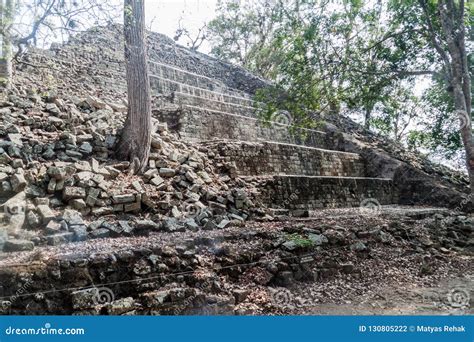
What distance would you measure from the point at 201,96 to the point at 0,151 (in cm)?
675

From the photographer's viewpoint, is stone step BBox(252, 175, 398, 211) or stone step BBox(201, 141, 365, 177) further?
stone step BBox(201, 141, 365, 177)

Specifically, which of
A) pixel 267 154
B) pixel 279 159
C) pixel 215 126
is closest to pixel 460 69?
pixel 279 159

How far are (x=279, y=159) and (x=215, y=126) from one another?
1828mm

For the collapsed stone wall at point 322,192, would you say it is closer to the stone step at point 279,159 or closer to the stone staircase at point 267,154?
the stone staircase at point 267,154

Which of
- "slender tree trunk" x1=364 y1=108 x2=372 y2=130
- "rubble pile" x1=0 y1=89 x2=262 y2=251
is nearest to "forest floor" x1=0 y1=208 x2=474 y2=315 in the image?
"rubble pile" x1=0 y1=89 x2=262 y2=251

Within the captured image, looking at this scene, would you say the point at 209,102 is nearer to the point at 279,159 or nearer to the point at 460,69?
the point at 279,159

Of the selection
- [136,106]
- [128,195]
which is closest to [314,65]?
[136,106]

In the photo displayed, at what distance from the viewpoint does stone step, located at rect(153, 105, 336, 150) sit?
27.1 ft

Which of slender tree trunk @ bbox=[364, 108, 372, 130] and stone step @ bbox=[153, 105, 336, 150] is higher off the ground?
slender tree trunk @ bbox=[364, 108, 372, 130]

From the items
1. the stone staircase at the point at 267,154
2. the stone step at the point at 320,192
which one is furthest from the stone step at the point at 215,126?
the stone step at the point at 320,192

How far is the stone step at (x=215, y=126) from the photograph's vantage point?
8260 mm

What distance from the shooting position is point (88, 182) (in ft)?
16.5

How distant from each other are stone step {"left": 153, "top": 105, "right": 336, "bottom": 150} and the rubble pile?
1.12 meters

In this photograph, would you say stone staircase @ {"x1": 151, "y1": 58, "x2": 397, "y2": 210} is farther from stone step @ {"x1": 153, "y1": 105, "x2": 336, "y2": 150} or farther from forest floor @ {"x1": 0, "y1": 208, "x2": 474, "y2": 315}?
forest floor @ {"x1": 0, "y1": 208, "x2": 474, "y2": 315}
